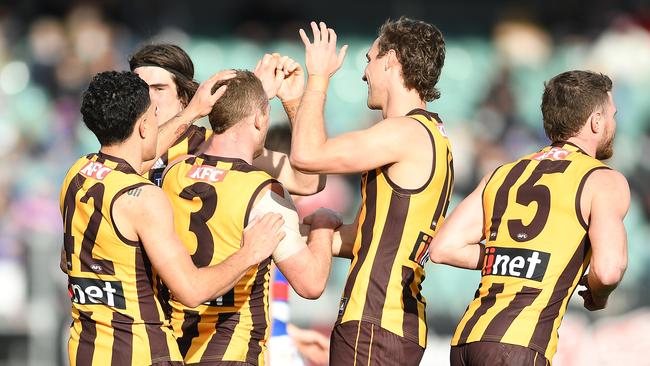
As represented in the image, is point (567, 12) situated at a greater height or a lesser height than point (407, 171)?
greater

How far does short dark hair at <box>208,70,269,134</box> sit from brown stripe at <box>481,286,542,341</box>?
1627mm

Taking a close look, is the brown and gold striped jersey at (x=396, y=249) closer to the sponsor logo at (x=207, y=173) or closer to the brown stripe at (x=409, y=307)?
the brown stripe at (x=409, y=307)

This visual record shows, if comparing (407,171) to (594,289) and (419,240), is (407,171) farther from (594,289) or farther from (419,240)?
(594,289)

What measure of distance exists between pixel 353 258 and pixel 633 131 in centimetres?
1030

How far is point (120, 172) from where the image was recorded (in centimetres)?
458

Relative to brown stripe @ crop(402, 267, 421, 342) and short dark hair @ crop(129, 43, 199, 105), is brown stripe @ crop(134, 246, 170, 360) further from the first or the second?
short dark hair @ crop(129, 43, 199, 105)

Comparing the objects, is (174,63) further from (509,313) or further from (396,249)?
(509,313)

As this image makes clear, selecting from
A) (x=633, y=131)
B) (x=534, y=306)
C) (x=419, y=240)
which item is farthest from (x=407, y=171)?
(x=633, y=131)

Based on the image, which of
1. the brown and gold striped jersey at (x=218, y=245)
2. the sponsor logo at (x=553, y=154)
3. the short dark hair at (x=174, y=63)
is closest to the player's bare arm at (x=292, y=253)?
the brown and gold striped jersey at (x=218, y=245)

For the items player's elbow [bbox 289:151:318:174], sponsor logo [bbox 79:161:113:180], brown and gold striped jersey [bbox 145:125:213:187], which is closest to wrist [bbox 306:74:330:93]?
player's elbow [bbox 289:151:318:174]

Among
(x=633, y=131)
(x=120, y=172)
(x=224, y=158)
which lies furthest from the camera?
(x=633, y=131)

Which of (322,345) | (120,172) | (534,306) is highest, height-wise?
(120,172)

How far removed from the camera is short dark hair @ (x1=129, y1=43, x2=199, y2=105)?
6.45 m

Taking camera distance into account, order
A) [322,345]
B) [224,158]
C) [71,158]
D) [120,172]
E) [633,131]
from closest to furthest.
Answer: [120,172] < [224,158] < [322,345] < [71,158] < [633,131]
